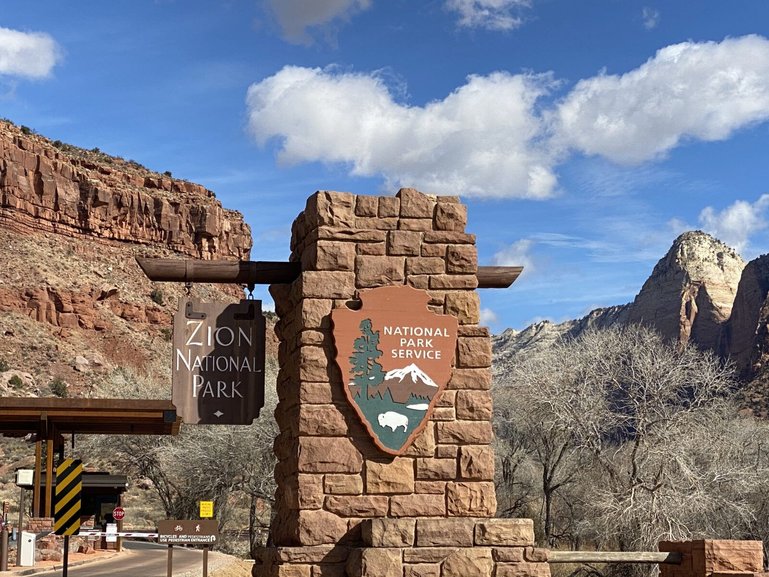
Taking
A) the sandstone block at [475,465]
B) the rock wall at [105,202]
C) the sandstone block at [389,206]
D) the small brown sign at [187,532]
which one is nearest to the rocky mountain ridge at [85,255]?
the rock wall at [105,202]

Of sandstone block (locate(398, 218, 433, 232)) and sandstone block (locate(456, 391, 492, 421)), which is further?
sandstone block (locate(398, 218, 433, 232))

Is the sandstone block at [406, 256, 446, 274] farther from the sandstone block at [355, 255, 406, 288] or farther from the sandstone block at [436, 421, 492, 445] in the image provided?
the sandstone block at [436, 421, 492, 445]

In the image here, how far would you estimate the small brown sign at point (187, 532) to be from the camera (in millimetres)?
15148

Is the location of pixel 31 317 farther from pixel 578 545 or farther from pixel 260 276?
pixel 260 276

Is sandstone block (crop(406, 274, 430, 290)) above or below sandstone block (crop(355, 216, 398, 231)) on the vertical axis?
below

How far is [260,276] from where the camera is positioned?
27.8 feet

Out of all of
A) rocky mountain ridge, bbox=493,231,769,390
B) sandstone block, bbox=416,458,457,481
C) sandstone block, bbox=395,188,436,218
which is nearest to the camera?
sandstone block, bbox=416,458,457,481

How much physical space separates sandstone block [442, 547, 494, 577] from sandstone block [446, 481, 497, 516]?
541 millimetres

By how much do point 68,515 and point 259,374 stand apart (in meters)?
7.51

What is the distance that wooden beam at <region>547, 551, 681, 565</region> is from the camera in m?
8.95

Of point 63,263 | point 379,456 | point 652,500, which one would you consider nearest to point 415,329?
point 379,456

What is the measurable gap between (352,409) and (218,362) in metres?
1.34

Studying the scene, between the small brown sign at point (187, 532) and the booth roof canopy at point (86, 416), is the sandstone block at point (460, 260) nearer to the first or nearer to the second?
the small brown sign at point (187, 532)

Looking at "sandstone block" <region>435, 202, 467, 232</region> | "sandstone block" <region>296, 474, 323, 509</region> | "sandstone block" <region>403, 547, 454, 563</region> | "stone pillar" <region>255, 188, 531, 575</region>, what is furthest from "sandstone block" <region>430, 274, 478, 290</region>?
"sandstone block" <region>403, 547, 454, 563</region>
